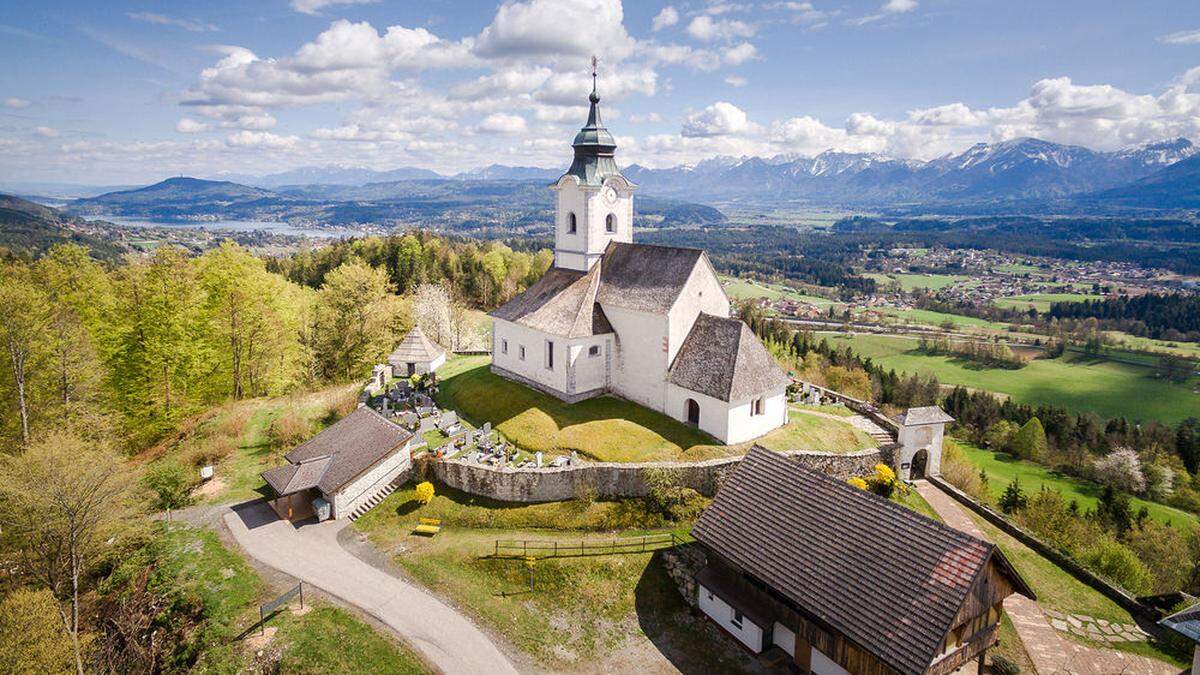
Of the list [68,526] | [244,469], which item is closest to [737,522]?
[68,526]

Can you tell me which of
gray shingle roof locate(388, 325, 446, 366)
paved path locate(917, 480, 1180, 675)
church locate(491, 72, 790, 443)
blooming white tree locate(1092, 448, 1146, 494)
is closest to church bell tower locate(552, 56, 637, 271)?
church locate(491, 72, 790, 443)

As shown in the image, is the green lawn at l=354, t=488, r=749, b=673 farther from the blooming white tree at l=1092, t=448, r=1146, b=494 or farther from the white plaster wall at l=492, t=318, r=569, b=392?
the blooming white tree at l=1092, t=448, r=1146, b=494

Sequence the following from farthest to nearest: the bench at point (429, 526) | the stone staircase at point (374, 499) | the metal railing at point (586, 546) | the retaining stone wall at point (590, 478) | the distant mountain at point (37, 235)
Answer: the distant mountain at point (37, 235)
the stone staircase at point (374, 499)
the retaining stone wall at point (590, 478)
the bench at point (429, 526)
the metal railing at point (586, 546)

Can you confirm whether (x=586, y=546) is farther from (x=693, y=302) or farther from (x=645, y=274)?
(x=645, y=274)

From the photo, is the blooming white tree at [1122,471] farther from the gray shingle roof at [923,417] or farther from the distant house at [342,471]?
the distant house at [342,471]

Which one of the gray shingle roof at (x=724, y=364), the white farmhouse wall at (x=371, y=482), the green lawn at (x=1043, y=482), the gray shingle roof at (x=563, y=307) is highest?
the gray shingle roof at (x=563, y=307)

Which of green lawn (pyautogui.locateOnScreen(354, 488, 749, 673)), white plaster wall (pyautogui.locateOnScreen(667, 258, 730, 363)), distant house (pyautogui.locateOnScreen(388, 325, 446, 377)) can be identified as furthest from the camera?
distant house (pyautogui.locateOnScreen(388, 325, 446, 377))

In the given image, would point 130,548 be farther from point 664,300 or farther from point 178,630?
point 664,300

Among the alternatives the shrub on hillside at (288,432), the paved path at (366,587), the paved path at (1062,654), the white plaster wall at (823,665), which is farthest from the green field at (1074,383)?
the shrub on hillside at (288,432)
